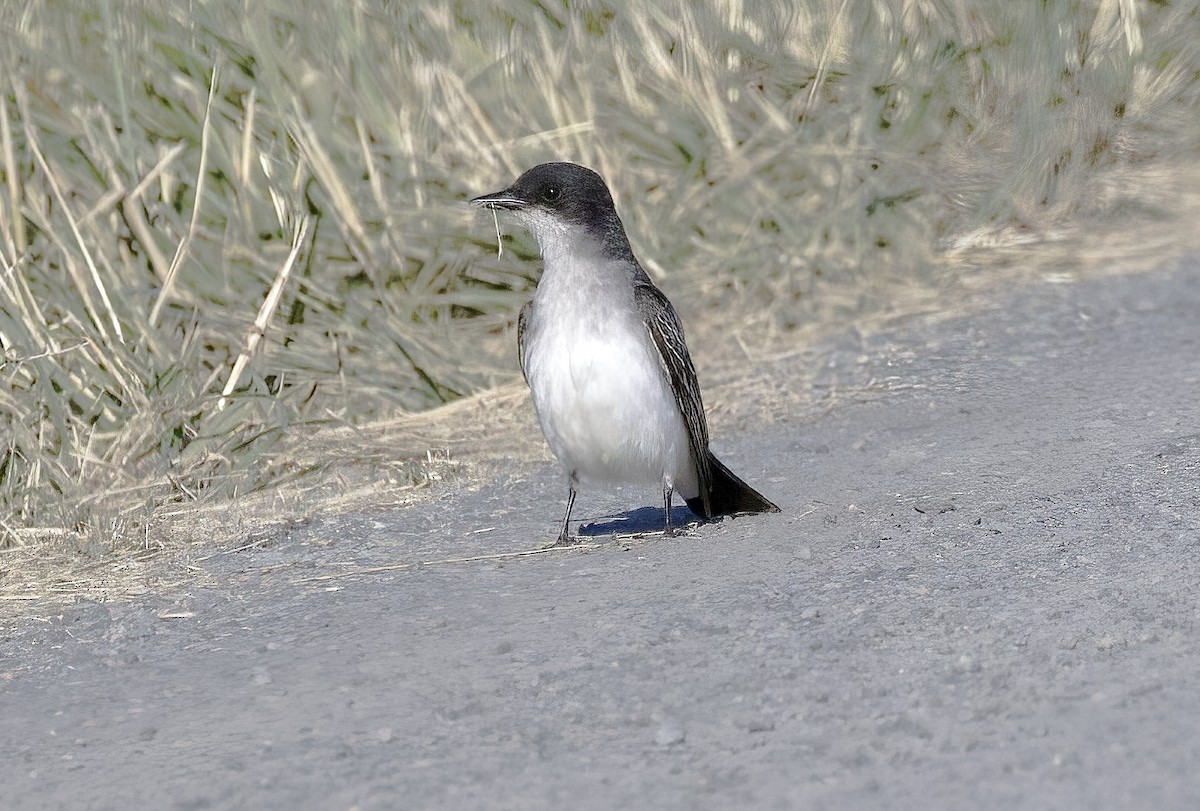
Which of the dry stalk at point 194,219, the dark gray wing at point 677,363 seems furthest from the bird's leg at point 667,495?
the dry stalk at point 194,219

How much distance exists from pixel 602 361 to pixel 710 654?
1.49 meters

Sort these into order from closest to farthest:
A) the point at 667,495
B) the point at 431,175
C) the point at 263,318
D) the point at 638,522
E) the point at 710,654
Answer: the point at 710,654
the point at 667,495
the point at 638,522
the point at 263,318
the point at 431,175

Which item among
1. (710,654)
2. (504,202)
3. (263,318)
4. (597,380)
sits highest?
(504,202)

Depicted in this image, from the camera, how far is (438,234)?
9.20m

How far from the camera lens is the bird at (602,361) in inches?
228

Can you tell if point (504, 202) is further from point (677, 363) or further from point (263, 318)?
point (263, 318)

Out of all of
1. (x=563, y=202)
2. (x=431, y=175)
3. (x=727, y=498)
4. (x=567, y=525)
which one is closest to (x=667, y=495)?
(x=727, y=498)

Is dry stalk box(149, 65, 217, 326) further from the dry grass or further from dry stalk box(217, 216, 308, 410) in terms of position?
dry stalk box(217, 216, 308, 410)

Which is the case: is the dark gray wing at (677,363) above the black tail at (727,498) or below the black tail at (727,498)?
above

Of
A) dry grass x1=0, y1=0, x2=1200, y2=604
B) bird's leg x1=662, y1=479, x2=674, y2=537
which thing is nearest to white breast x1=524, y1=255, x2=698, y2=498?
bird's leg x1=662, y1=479, x2=674, y2=537

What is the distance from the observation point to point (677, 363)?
19.9 feet

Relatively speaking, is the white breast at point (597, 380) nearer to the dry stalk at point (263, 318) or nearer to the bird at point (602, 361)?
the bird at point (602, 361)

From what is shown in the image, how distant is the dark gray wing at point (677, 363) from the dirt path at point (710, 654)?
33cm

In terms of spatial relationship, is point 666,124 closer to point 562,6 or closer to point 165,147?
point 562,6
